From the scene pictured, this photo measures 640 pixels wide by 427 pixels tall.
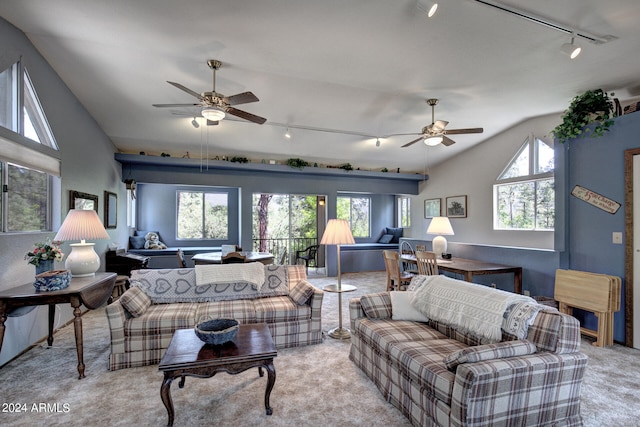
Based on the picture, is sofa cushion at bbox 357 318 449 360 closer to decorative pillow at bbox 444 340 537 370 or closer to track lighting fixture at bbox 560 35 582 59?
decorative pillow at bbox 444 340 537 370

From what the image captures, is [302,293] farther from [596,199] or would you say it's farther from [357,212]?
[357,212]

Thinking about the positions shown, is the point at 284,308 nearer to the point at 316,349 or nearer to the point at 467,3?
the point at 316,349

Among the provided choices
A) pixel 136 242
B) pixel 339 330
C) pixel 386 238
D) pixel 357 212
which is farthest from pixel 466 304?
pixel 357 212

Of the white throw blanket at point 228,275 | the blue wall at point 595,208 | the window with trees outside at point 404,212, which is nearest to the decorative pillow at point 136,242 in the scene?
the white throw blanket at point 228,275

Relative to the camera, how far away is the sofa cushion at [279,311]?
9.92 feet

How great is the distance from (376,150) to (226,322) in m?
5.21

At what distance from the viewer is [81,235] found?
290 centimetres

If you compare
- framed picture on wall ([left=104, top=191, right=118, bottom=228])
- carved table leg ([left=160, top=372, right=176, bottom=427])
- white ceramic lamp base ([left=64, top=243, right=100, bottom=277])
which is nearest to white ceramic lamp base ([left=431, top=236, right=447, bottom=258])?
carved table leg ([left=160, top=372, right=176, bottom=427])

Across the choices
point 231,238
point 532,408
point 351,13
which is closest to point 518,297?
point 532,408

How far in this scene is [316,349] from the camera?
3082 millimetres

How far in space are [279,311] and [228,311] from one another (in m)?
0.48

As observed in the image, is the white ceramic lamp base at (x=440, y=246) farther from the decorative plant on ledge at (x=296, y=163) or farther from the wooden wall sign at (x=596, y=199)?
the decorative plant on ledge at (x=296, y=163)

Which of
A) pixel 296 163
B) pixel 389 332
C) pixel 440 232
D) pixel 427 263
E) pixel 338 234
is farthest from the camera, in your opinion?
pixel 296 163

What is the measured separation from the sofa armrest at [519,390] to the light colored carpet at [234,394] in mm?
473
